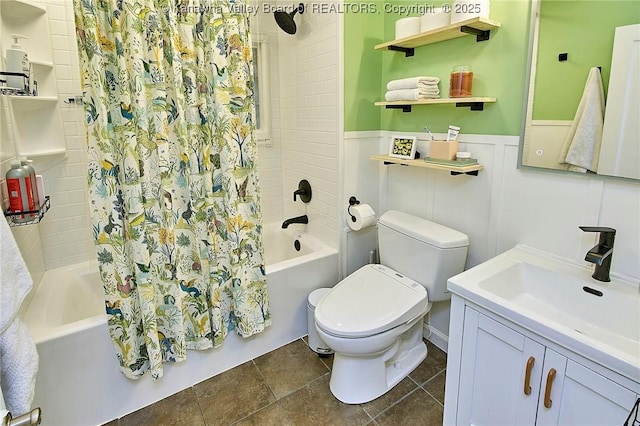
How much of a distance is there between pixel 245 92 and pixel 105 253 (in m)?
0.94

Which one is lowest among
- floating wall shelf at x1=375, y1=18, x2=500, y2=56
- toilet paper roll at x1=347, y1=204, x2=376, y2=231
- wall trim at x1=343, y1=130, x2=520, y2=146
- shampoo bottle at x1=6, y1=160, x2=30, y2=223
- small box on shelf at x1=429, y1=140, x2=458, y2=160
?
toilet paper roll at x1=347, y1=204, x2=376, y2=231

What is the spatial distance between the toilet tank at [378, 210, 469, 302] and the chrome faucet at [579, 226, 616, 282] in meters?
0.55

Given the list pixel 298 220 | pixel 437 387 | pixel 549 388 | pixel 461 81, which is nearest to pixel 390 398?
pixel 437 387

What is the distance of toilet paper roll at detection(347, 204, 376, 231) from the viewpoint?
2164 mm

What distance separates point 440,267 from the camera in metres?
1.78

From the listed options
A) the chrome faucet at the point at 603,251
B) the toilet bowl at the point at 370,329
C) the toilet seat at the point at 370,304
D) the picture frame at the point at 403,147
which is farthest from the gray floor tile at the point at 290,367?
the chrome faucet at the point at 603,251

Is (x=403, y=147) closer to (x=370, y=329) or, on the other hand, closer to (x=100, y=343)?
(x=370, y=329)

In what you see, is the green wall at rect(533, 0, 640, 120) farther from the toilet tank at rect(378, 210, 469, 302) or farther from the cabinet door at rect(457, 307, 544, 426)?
the cabinet door at rect(457, 307, 544, 426)

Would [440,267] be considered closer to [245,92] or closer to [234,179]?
[234,179]

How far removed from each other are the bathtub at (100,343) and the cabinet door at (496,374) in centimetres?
105

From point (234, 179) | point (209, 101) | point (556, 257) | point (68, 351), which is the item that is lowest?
point (68, 351)

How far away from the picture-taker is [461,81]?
1.71 m

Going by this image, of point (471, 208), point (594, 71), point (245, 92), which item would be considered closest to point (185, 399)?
point (245, 92)

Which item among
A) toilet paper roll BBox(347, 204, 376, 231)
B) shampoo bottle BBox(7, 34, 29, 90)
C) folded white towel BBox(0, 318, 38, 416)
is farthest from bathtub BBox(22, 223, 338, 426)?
shampoo bottle BBox(7, 34, 29, 90)
